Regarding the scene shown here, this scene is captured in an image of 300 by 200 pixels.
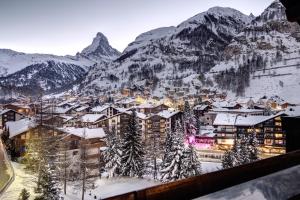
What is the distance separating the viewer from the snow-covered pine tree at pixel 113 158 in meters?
47.4

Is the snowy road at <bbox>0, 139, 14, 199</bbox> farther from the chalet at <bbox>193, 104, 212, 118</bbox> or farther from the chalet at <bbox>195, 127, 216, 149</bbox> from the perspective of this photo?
the chalet at <bbox>193, 104, 212, 118</bbox>

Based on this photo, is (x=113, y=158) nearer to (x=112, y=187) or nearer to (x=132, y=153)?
(x=132, y=153)

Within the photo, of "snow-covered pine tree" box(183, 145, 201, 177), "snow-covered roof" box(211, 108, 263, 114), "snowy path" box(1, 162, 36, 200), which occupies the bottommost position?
"snow-covered pine tree" box(183, 145, 201, 177)

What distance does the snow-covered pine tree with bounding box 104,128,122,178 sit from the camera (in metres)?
47.4

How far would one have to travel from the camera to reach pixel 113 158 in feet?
158

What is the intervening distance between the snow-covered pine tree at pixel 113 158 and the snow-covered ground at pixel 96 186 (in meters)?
1.76

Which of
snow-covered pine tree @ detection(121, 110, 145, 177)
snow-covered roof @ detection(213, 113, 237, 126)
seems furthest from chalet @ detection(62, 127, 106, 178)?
snow-covered roof @ detection(213, 113, 237, 126)

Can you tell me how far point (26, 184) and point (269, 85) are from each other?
16875cm

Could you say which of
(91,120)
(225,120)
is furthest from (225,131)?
(91,120)

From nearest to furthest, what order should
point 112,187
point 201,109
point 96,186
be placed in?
point 96,186 → point 112,187 → point 201,109

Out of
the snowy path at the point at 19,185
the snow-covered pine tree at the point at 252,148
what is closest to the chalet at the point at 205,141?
the snow-covered pine tree at the point at 252,148

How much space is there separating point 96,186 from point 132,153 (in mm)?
7199

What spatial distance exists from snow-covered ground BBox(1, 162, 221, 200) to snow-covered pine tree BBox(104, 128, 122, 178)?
1.76 metres

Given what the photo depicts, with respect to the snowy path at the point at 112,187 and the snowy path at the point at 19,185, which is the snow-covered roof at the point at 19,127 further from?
the snowy path at the point at 112,187
